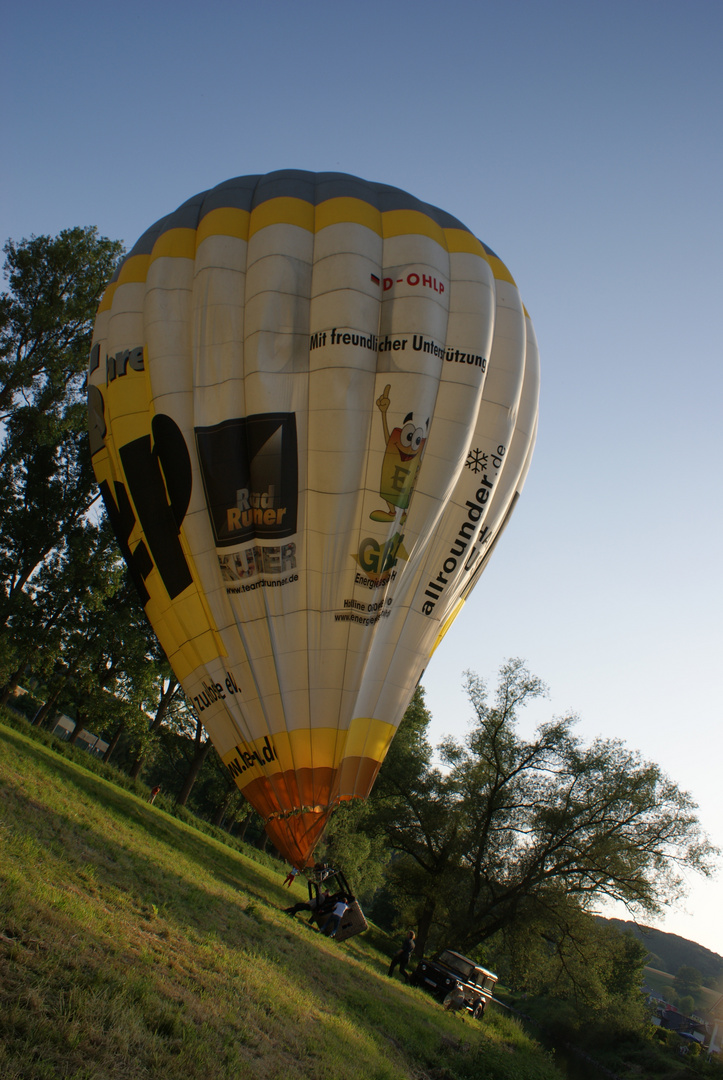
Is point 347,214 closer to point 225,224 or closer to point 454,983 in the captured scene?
point 225,224

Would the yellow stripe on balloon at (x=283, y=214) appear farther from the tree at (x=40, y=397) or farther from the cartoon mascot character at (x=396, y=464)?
the tree at (x=40, y=397)

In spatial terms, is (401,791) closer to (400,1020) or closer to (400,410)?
(400,1020)

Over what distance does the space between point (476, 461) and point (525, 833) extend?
16.9 metres

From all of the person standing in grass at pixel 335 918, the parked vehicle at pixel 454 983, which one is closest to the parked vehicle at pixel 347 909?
the person standing in grass at pixel 335 918

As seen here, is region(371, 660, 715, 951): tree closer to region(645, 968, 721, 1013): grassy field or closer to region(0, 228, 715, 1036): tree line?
region(0, 228, 715, 1036): tree line

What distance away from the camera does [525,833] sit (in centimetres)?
2191

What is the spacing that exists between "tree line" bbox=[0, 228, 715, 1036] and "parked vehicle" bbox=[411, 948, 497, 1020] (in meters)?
6.63

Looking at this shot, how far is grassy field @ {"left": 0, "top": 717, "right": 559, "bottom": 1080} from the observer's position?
3.70 metres

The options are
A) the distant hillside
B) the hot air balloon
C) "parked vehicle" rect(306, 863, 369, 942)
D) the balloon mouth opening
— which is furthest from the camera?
the distant hillside

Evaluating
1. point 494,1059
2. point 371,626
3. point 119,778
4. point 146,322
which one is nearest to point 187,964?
point 371,626

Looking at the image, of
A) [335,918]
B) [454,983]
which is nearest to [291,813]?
[335,918]

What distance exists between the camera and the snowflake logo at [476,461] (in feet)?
30.5

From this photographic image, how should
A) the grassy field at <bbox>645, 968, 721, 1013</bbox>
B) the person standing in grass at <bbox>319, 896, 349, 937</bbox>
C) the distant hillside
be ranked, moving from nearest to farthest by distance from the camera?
the person standing in grass at <bbox>319, 896, 349, 937</bbox>, the grassy field at <bbox>645, 968, 721, 1013</bbox>, the distant hillside

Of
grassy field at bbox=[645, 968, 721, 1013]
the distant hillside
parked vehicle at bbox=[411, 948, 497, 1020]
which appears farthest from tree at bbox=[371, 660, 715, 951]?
the distant hillside
